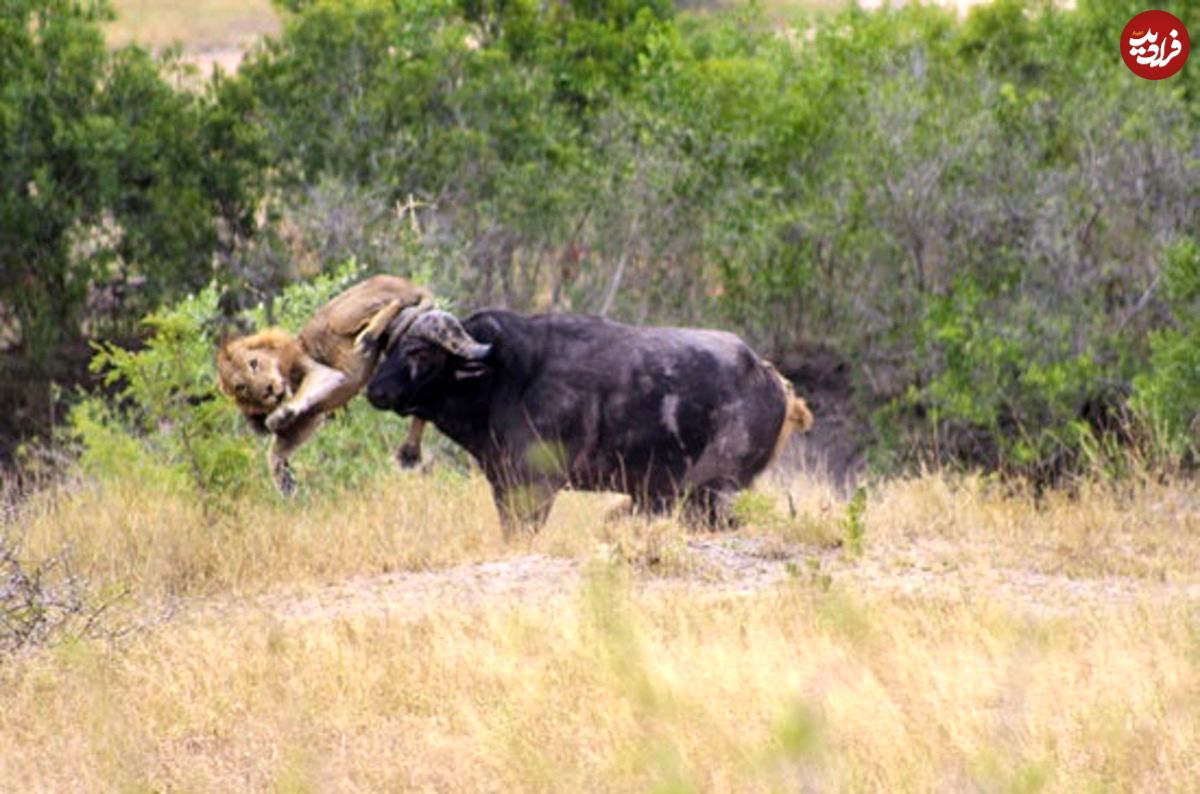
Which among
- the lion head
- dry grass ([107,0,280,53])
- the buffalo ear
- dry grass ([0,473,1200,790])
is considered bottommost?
dry grass ([107,0,280,53])

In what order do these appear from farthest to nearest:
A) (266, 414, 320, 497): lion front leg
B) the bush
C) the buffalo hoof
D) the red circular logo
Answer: the red circular logo < the bush < the buffalo hoof < (266, 414, 320, 497): lion front leg

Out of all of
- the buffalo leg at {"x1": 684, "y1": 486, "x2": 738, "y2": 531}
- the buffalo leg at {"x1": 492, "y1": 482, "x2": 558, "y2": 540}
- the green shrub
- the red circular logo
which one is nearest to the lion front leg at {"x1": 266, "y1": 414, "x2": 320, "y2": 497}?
the buffalo leg at {"x1": 492, "y1": 482, "x2": 558, "y2": 540}

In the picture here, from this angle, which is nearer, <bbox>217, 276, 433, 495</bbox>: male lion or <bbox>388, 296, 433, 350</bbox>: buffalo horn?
<bbox>217, 276, 433, 495</bbox>: male lion

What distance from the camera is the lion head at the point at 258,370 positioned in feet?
38.9

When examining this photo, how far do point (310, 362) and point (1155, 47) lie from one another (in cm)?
1544

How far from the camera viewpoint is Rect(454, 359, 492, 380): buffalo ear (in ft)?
41.0

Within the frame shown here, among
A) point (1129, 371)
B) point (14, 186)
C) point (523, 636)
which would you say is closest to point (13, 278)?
point (14, 186)

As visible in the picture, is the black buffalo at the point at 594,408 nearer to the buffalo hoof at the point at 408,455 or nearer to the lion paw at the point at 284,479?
the buffalo hoof at the point at 408,455

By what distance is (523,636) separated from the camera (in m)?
9.48

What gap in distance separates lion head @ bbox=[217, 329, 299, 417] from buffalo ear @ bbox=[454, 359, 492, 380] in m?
0.96

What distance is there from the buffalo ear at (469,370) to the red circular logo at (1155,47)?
47.4 feet

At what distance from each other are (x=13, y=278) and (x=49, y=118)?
5.88ft

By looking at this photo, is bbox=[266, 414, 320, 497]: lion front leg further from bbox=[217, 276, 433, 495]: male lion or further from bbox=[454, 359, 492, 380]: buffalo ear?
bbox=[454, 359, 492, 380]: buffalo ear

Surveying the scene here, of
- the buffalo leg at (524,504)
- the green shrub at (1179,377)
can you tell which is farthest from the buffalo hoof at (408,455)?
the green shrub at (1179,377)
